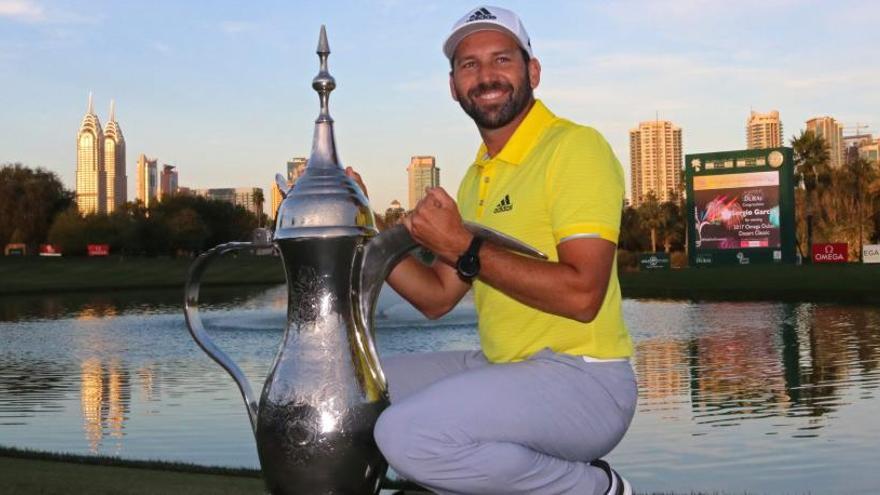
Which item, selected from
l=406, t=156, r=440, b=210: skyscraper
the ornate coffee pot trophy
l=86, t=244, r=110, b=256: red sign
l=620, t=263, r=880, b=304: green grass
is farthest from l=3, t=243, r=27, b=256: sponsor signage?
the ornate coffee pot trophy

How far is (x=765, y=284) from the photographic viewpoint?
42375mm

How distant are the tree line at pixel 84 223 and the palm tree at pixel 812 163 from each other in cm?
4514

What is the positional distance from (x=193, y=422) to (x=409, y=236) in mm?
7453

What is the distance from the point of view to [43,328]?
2508cm

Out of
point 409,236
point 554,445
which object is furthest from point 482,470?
point 409,236

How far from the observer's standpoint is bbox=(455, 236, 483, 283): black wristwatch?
9.93 ft

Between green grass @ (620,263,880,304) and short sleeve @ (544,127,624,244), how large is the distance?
3109 cm

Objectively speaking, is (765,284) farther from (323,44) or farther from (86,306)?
(323,44)

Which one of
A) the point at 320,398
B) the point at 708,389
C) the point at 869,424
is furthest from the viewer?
the point at 708,389

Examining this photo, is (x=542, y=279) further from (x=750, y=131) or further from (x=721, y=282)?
(x=750, y=131)

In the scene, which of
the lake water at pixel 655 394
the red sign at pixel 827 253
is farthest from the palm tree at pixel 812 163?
the lake water at pixel 655 394

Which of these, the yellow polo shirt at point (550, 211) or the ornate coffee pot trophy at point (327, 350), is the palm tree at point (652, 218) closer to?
the yellow polo shirt at point (550, 211)

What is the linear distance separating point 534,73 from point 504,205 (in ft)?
1.53

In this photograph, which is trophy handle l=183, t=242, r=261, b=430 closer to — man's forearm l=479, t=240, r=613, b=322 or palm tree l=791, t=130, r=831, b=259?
man's forearm l=479, t=240, r=613, b=322
